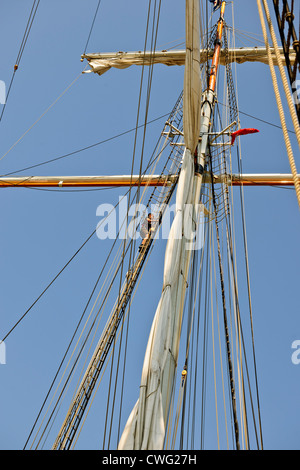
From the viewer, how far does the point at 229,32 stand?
1398 cm

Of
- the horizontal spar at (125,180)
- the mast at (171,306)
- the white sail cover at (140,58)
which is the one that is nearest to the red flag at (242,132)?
the mast at (171,306)

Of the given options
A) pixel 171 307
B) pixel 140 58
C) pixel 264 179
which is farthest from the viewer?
pixel 140 58

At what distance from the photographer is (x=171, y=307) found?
520 cm

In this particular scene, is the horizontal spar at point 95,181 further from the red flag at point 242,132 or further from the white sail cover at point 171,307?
the white sail cover at point 171,307

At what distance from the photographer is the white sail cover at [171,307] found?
4.24 meters

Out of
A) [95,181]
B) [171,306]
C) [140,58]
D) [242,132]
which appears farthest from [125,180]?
[171,306]

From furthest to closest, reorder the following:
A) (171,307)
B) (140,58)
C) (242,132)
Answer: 1. (140,58)
2. (242,132)
3. (171,307)

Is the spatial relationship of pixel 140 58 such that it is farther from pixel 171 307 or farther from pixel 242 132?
pixel 171 307

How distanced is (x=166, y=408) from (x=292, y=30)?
3220 mm

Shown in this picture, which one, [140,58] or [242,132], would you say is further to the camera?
[140,58]

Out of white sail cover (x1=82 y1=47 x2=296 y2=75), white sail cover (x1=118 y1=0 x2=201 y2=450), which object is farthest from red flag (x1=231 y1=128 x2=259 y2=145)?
white sail cover (x1=82 y1=47 x2=296 y2=75)

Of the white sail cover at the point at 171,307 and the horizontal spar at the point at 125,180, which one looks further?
the horizontal spar at the point at 125,180
